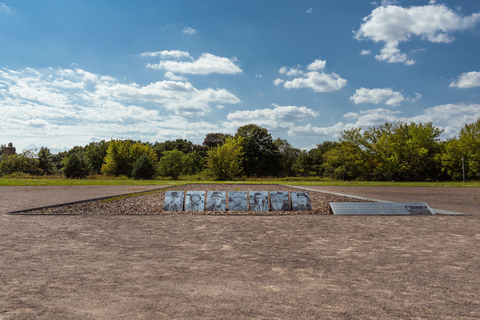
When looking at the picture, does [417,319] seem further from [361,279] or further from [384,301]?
[361,279]

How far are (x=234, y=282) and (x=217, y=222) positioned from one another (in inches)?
167

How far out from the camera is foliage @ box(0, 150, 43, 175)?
41.2m

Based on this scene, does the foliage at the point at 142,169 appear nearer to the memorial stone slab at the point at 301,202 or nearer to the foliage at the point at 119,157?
the foliage at the point at 119,157

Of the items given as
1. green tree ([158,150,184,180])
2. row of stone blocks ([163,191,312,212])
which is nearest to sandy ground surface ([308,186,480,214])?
row of stone blocks ([163,191,312,212])

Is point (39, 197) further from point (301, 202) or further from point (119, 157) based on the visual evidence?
point (119, 157)

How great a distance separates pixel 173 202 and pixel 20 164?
42.1m

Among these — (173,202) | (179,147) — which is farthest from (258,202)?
(179,147)

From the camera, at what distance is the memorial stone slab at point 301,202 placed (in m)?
10.0

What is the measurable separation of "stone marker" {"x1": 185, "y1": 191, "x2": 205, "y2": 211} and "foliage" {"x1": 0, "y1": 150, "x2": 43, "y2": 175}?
3899 cm

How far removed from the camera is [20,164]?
42.7 metres

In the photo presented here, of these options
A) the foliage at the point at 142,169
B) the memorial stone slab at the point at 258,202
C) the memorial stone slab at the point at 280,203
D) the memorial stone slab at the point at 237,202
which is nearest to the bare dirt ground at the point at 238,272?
the memorial stone slab at the point at 237,202

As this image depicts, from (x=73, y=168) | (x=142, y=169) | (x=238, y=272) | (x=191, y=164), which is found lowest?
(x=238, y=272)

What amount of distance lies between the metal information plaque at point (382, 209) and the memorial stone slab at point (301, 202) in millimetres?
743

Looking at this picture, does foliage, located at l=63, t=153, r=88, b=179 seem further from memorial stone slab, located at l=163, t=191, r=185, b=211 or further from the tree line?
memorial stone slab, located at l=163, t=191, r=185, b=211
